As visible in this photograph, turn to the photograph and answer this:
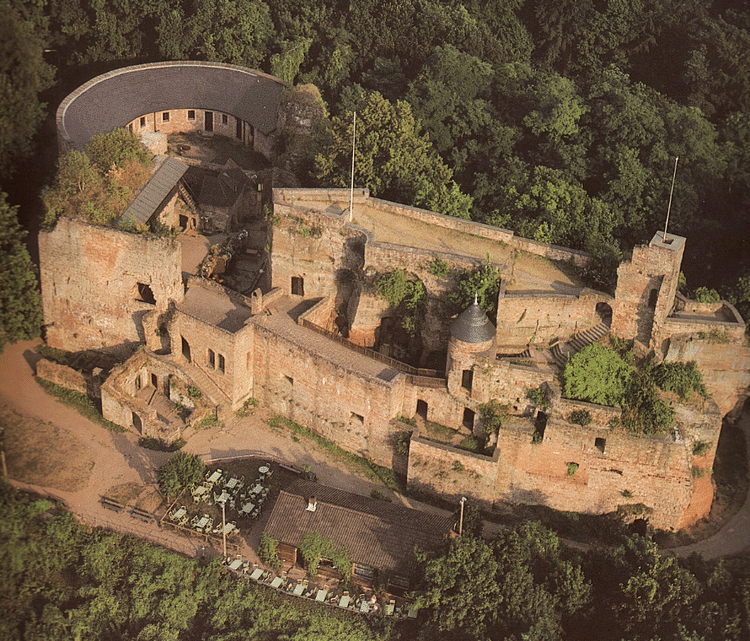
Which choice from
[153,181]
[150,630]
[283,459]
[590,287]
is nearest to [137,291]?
[153,181]

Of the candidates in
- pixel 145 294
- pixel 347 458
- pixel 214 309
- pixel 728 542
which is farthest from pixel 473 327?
pixel 145 294

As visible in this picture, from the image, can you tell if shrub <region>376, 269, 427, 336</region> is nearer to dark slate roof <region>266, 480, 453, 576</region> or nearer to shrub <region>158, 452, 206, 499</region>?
dark slate roof <region>266, 480, 453, 576</region>

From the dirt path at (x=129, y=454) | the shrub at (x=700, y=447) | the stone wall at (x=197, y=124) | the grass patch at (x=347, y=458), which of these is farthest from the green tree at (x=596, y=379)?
the stone wall at (x=197, y=124)

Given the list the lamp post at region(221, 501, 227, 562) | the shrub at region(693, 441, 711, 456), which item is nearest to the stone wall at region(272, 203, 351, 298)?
the lamp post at region(221, 501, 227, 562)

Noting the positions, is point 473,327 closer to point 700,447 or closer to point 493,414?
point 493,414

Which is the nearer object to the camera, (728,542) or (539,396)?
(539,396)
